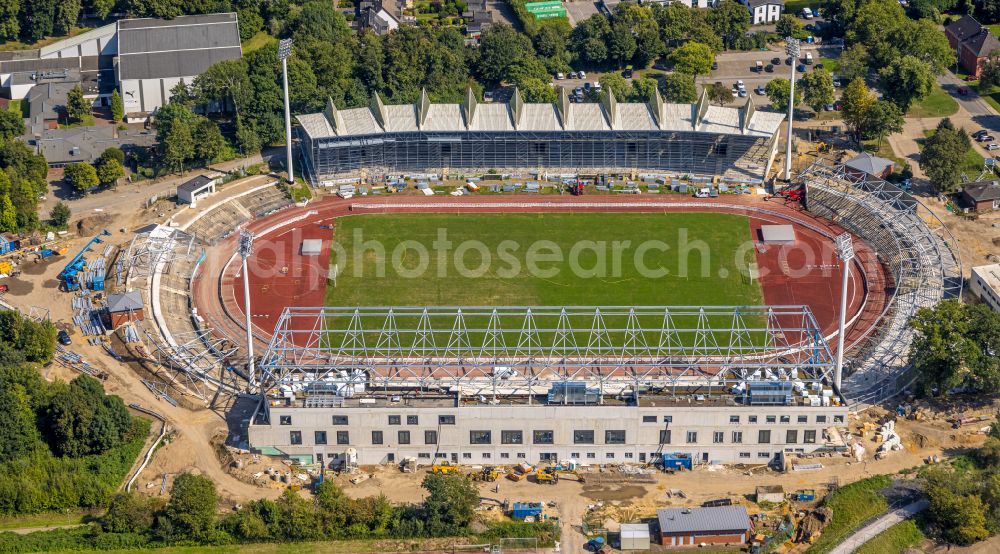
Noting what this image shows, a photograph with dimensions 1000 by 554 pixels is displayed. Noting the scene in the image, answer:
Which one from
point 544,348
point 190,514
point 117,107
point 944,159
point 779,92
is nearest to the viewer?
point 190,514

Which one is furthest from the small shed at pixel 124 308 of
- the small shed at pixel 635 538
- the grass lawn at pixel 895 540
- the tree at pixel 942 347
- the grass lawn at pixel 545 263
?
the tree at pixel 942 347

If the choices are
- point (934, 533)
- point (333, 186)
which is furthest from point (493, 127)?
point (934, 533)

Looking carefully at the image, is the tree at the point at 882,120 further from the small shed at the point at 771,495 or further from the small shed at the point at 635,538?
the small shed at the point at 635,538

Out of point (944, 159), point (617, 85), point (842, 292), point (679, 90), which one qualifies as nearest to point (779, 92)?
point (679, 90)

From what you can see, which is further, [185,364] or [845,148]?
[845,148]

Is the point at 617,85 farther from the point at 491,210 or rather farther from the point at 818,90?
the point at 491,210

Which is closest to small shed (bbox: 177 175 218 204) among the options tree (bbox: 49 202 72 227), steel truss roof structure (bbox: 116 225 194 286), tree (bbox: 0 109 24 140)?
steel truss roof structure (bbox: 116 225 194 286)

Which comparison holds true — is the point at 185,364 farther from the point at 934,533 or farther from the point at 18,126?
the point at 934,533
